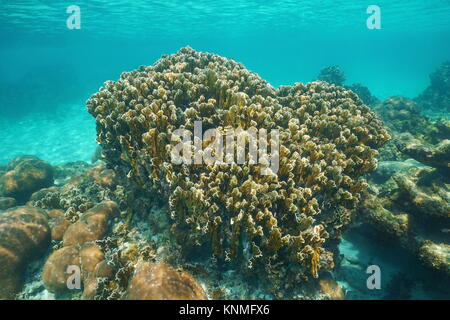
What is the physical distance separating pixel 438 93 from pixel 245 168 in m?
28.3

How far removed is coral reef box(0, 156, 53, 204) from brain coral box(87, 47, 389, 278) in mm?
5332

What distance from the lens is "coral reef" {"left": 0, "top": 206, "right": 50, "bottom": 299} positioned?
4828 millimetres

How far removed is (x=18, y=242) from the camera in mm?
5195

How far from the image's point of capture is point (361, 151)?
5.17 metres

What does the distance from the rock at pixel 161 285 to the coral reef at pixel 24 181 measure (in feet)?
26.2

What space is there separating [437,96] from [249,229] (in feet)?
92.2

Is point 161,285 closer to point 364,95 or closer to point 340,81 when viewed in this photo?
point 364,95

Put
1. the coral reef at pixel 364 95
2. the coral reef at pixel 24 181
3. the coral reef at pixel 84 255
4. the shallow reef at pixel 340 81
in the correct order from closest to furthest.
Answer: the coral reef at pixel 84 255 → the coral reef at pixel 24 181 → the coral reef at pixel 364 95 → the shallow reef at pixel 340 81

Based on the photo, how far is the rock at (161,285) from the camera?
11.4 feet

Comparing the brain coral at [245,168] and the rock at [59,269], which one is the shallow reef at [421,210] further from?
the rock at [59,269]

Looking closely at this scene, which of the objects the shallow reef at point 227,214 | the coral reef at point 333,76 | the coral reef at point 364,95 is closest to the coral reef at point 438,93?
the coral reef at point 364,95

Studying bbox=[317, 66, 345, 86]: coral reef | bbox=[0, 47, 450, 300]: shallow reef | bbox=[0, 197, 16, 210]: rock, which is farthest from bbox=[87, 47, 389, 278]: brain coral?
bbox=[317, 66, 345, 86]: coral reef
